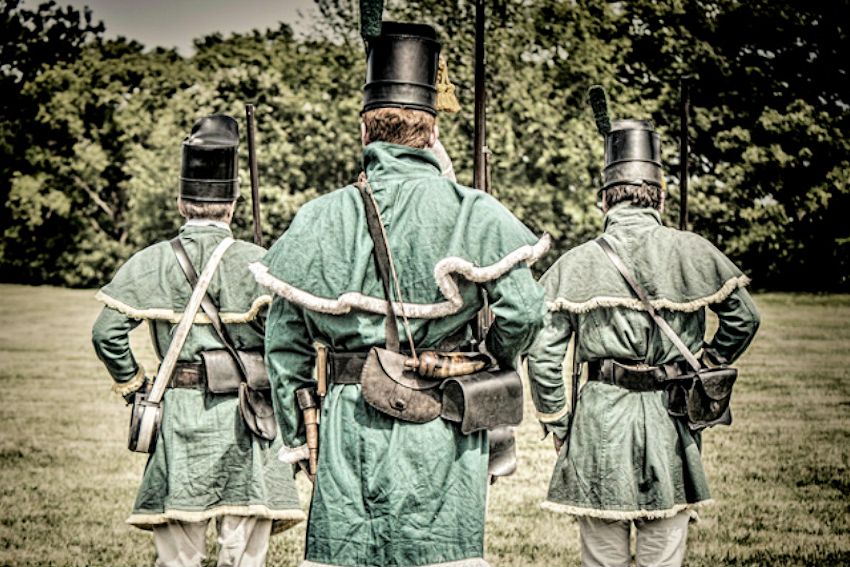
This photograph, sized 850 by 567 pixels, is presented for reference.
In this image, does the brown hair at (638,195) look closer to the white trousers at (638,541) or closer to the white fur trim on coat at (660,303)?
the white fur trim on coat at (660,303)

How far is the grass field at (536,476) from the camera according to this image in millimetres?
7480

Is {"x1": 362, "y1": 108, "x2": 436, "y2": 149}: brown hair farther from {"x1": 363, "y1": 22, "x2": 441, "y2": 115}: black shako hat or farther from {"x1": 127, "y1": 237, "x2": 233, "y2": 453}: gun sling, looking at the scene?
{"x1": 127, "y1": 237, "x2": 233, "y2": 453}: gun sling

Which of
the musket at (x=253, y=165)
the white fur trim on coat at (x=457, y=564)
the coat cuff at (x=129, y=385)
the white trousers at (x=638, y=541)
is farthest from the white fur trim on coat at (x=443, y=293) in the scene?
the musket at (x=253, y=165)

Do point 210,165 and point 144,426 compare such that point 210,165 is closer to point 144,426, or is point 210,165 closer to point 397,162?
point 144,426

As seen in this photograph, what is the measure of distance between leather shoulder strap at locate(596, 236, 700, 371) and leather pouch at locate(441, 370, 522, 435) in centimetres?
161

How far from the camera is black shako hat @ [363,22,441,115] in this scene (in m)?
3.84

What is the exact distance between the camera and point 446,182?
3.77 meters

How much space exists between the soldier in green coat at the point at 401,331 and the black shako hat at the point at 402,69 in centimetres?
1

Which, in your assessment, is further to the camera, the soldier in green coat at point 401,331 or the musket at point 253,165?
the musket at point 253,165

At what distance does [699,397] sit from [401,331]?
6.77 feet

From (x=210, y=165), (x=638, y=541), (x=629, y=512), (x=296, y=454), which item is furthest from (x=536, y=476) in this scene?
(x=296, y=454)

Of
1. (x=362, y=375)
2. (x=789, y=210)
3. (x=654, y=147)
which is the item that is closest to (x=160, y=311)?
(x=362, y=375)

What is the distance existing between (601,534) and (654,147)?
5.83 feet

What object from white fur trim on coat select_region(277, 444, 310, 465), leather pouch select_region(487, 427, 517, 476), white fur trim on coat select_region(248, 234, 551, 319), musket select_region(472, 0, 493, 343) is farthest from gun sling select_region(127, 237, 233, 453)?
leather pouch select_region(487, 427, 517, 476)
